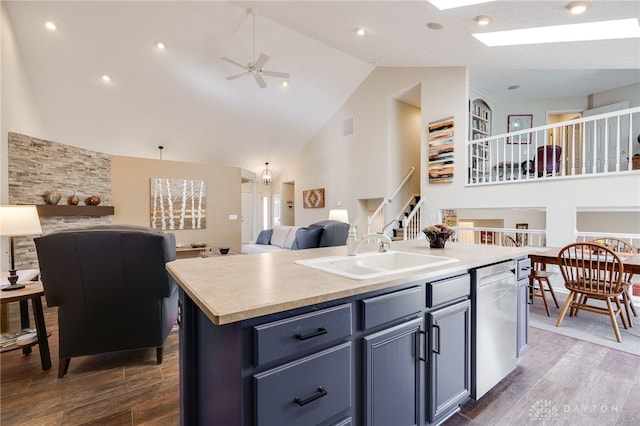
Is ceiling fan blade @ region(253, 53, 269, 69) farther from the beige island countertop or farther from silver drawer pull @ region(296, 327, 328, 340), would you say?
silver drawer pull @ region(296, 327, 328, 340)

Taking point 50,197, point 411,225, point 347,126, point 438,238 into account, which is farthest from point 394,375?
point 347,126

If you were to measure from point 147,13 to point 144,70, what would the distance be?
1177 mm

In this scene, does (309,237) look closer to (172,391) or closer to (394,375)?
(172,391)

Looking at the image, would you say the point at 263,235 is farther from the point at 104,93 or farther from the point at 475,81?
the point at 475,81

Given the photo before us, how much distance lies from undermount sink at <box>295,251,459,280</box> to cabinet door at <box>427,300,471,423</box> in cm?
28

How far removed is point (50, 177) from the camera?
4.91m

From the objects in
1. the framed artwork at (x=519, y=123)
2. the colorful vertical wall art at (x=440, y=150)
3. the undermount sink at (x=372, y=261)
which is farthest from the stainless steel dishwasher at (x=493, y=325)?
the framed artwork at (x=519, y=123)

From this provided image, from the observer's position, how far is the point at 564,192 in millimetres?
4191

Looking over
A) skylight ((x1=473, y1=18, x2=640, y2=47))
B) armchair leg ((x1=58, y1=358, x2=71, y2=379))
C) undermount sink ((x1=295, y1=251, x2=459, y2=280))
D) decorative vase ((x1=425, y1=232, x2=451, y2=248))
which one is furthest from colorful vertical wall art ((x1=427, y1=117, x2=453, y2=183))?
armchair leg ((x1=58, y1=358, x2=71, y2=379))

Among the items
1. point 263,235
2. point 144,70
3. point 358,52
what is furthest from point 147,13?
point 263,235

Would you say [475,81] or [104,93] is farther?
[475,81]

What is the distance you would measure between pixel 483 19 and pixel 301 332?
4.04 m

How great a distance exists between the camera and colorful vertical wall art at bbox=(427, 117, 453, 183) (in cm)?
558

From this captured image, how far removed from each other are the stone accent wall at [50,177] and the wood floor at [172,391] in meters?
3.04
